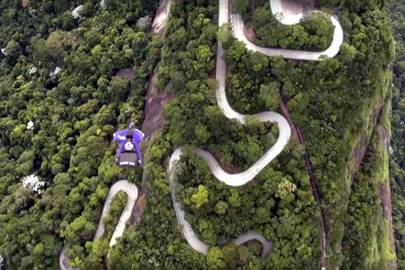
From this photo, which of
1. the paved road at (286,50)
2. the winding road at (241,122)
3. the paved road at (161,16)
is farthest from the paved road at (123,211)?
the paved road at (286,50)

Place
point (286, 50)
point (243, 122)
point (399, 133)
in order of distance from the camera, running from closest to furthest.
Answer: point (243, 122)
point (286, 50)
point (399, 133)

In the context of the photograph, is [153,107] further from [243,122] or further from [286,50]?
[286,50]

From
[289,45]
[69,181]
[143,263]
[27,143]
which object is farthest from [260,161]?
[27,143]

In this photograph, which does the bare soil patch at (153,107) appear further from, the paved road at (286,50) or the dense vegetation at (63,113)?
the paved road at (286,50)

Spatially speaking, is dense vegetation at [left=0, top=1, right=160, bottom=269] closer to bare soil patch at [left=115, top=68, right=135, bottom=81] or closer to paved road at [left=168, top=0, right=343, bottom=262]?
bare soil patch at [left=115, top=68, right=135, bottom=81]

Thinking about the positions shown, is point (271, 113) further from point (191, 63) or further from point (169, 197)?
point (169, 197)

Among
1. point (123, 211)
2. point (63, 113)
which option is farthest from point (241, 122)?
point (63, 113)
